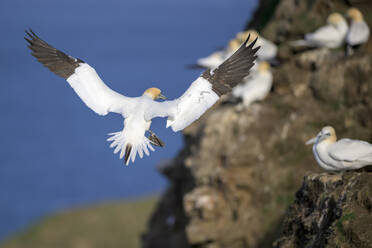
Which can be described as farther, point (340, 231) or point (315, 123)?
point (315, 123)

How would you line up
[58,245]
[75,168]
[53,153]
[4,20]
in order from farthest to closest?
[4,20], [53,153], [75,168], [58,245]

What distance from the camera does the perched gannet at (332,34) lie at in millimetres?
8180

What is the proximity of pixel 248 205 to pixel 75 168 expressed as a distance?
88.0 ft

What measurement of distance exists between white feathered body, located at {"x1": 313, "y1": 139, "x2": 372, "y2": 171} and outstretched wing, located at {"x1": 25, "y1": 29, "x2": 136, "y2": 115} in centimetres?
196

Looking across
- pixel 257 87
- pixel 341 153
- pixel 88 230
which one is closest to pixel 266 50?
pixel 257 87

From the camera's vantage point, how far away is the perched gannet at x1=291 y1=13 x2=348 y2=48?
818cm

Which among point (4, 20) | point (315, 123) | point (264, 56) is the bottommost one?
point (315, 123)

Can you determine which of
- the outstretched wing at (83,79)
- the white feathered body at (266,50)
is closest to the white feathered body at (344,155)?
the outstretched wing at (83,79)

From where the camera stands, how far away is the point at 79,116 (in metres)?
49.2

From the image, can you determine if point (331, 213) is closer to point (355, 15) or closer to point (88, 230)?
point (355, 15)

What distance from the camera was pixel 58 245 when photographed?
46.1 feet

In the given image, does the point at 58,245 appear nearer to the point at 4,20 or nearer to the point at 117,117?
the point at 117,117

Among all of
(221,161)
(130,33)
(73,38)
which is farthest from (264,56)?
(130,33)

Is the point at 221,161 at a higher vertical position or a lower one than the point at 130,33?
lower
